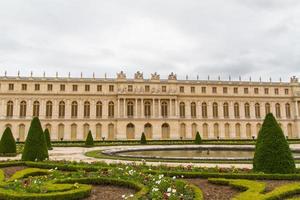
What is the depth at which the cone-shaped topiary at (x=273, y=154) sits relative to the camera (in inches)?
418

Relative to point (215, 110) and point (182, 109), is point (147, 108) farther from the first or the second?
point (215, 110)

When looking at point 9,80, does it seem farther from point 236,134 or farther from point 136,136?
point 236,134

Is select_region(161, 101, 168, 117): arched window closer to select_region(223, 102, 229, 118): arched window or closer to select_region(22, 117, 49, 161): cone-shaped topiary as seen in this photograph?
select_region(223, 102, 229, 118): arched window

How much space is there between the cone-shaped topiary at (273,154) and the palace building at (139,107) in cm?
3977

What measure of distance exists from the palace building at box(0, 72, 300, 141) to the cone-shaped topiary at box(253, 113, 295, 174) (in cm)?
3977

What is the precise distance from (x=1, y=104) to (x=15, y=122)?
11.9 ft

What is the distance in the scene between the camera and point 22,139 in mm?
48875

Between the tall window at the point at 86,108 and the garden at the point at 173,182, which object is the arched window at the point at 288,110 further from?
the garden at the point at 173,182

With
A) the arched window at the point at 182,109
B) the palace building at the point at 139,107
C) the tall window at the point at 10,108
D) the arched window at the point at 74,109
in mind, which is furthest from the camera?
the arched window at the point at 182,109

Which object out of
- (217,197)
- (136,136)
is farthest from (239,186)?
(136,136)

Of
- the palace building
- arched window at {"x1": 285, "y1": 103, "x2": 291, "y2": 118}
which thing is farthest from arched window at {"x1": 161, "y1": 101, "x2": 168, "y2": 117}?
arched window at {"x1": 285, "y1": 103, "x2": 291, "y2": 118}

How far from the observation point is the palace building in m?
49.3

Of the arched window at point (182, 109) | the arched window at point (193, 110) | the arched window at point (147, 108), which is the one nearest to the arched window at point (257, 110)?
the arched window at point (193, 110)

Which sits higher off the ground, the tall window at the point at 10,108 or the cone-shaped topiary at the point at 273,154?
the tall window at the point at 10,108
